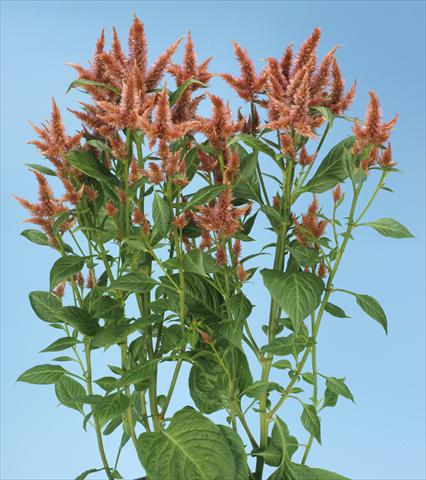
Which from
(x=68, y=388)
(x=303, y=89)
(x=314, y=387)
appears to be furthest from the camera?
(x=68, y=388)

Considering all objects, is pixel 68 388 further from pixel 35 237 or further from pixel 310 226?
pixel 310 226

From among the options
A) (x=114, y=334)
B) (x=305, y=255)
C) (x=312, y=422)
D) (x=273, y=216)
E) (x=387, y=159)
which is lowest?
(x=312, y=422)

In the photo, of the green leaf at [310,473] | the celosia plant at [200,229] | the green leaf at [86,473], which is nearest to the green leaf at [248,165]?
the celosia plant at [200,229]

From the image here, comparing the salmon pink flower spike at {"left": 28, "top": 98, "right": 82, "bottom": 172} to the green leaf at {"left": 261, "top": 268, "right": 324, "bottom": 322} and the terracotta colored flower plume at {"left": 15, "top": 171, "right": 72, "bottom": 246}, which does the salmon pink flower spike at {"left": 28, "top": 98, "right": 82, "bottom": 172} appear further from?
the green leaf at {"left": 261, "top": 268, "right": 324, "bottom": 322}

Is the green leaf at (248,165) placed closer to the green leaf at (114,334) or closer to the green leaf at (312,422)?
the green leaf at (114,334)

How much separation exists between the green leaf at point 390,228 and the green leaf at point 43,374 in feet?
3.98

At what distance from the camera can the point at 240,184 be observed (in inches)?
100

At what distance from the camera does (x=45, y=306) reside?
2787mm

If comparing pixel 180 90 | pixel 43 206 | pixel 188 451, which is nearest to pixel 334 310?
pixel 188 451

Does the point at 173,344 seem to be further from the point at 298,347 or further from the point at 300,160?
the point at 300,160

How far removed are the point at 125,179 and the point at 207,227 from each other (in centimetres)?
32

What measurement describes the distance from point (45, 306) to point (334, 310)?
1049mm

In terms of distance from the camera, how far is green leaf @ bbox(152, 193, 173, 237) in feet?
7.58

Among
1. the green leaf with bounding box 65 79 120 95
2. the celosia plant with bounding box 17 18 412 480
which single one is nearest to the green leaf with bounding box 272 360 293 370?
the celosia plant with bounding box 17 18 412 480
